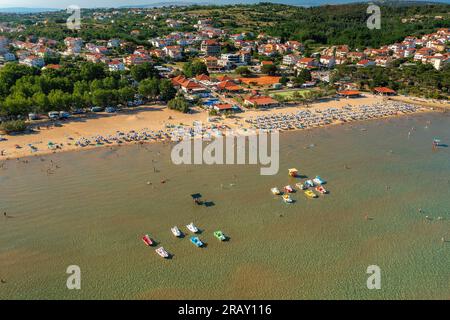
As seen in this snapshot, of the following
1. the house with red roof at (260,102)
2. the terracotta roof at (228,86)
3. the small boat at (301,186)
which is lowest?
the small boat at (301,186)

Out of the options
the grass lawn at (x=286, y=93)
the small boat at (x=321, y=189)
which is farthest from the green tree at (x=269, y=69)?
the small boat at (x=321, y=189)

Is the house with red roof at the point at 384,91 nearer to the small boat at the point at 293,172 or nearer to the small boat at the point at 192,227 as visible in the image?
the small boat at the point at 293,172

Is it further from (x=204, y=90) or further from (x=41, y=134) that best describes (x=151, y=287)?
(x=204, y=90)

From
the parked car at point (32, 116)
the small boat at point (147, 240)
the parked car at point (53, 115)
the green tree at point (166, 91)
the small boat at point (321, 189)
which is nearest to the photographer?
the small boat at point (147, 240)

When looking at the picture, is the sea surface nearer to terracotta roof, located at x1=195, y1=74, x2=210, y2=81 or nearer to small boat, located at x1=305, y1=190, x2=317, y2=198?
small boat, located at x1=305, y1=190, x2=317, y2=198

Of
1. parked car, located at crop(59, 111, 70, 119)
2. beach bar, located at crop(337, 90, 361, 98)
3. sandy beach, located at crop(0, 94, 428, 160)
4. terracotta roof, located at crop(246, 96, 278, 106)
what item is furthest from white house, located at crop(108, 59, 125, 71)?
beach bar, located at crop(337, 90, 361, 98)

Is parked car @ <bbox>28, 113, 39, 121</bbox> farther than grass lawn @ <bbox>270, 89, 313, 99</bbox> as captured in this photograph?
No

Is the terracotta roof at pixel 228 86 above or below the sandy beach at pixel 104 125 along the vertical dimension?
above
